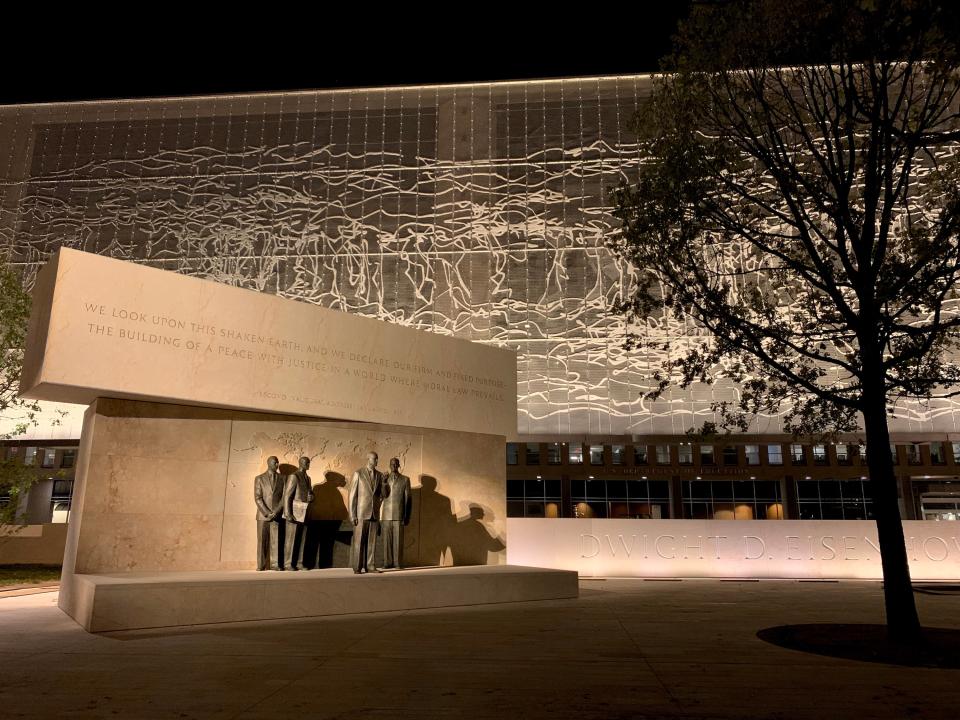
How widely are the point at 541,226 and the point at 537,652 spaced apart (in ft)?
80.3

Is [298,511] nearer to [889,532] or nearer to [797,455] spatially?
[889,532]

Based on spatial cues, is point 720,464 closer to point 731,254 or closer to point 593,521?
point 731,254

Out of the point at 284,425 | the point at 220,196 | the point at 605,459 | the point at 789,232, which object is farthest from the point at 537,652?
the point at 220,196

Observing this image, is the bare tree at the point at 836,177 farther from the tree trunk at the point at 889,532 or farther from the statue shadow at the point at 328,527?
the statue shadow at the point at 328,527

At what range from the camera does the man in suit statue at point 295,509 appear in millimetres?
10609

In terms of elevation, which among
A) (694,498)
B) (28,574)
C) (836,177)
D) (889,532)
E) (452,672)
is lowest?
(28,574)

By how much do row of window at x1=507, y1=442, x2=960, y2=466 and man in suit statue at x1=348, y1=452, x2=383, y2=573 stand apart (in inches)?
772

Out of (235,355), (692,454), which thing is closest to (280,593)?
(235,355)

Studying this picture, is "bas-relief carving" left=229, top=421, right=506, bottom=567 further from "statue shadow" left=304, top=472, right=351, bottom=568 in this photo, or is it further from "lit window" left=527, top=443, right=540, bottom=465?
"lit window" left=527, top=443, right=540, bottom=465

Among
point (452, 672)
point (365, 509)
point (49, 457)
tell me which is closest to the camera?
point (452, 672)

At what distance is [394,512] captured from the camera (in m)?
11.1

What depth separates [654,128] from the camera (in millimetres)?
10625

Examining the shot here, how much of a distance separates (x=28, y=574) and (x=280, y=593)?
11.6m

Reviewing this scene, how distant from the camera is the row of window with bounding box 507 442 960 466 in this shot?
1155 inches
